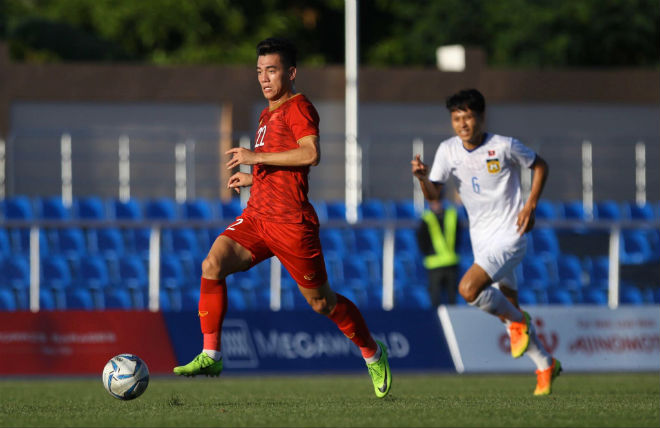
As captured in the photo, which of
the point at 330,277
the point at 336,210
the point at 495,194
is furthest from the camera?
the point at 336,210

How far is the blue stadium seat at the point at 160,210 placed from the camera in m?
17.2

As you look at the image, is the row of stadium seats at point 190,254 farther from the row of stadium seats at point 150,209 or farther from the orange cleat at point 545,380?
the orange cleat at point 545,380

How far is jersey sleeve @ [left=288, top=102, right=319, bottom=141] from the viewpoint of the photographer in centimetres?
711

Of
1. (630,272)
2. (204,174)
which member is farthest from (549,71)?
→ (630,272)

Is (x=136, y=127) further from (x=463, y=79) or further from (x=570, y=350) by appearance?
(x=570, y=350)

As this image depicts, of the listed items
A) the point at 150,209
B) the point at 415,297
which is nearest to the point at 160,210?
the point at 150,209

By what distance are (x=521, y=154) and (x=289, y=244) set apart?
7.31 feet

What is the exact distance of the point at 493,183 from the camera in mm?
8680

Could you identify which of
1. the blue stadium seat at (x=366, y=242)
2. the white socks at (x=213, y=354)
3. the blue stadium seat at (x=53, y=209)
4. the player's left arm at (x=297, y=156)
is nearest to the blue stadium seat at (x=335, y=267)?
the blue stadium seat at (x=366, y=242)

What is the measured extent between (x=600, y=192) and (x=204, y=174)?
731 centimetres

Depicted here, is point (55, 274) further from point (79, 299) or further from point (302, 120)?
point (302, 120)

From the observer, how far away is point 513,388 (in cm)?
968

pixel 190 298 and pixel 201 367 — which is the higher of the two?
pixel 201 367

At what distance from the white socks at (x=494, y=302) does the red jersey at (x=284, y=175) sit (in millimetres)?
1794
